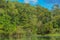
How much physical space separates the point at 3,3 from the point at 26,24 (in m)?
4.49

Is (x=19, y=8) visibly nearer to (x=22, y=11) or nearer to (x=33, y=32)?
(x=22, y=11)

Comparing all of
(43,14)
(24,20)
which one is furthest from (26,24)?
(43,14)

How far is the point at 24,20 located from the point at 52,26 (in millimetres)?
4171

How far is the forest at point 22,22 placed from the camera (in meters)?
23.4

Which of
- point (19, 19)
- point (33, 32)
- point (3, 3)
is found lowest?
point (33, 32)

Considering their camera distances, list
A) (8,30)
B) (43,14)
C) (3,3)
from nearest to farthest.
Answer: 1. (8,30)
2. (3,3)
3. (43,14)

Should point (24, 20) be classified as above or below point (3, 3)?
below

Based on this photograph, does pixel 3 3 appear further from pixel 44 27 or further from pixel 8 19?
pixel 44 27

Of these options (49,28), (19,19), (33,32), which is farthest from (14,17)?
(49,28)

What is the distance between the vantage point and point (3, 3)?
2792 cm

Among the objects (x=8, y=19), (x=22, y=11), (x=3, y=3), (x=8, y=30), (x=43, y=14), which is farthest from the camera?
(x=43, y=14)

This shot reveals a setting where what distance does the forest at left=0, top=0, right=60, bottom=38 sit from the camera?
2344 centimetres

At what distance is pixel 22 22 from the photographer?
27781 millimetres

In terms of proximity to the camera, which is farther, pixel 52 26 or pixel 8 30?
pixel 52 26
